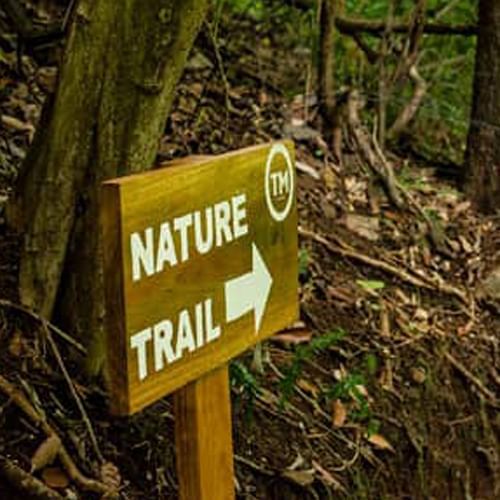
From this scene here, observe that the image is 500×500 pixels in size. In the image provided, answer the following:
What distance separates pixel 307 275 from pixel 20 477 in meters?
2.13

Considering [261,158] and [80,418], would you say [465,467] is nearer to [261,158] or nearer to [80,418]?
[80,418]

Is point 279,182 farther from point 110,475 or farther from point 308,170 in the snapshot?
point 308,170

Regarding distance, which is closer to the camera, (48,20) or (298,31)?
(48,20)

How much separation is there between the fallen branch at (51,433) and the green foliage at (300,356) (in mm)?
977

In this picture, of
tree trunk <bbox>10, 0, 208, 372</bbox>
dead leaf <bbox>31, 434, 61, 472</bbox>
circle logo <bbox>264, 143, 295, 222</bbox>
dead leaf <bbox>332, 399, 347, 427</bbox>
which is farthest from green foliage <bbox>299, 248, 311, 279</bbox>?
circle logo <bbox>264, 143, 295, 222</bbox>

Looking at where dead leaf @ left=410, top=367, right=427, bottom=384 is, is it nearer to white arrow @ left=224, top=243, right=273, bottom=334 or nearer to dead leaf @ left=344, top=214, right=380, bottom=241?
dead leaf @ left=344, top=214, right=380, bottom=241

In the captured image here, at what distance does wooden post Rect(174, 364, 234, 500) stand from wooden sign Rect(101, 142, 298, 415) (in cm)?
6

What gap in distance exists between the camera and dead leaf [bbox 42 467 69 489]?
325 centimetres

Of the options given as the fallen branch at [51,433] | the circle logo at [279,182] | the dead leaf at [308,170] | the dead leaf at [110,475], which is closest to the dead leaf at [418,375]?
the dead leaf at [308,170]

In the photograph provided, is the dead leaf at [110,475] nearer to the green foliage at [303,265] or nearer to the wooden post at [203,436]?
the wooden post at [203,436]

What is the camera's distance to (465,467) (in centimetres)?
466

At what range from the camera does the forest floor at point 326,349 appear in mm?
3578

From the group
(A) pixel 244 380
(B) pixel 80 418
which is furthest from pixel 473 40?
(B) pixel 80 418

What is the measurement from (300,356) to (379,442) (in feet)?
1.36
